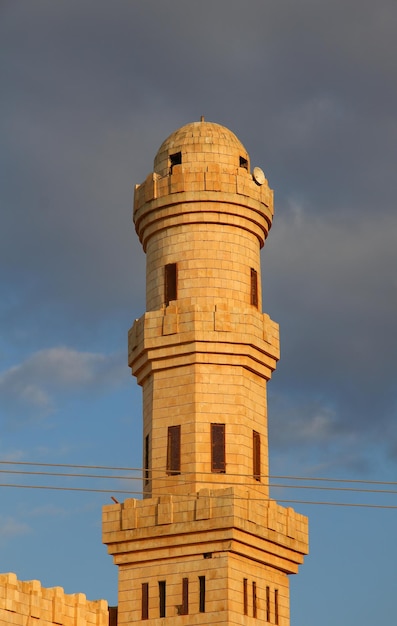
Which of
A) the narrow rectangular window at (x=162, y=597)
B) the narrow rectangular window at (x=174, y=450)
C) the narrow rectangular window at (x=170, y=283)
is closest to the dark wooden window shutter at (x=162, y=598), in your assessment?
the narrow rectangular window at (x=162, y=597)

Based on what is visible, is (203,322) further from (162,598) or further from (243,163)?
(162,598)

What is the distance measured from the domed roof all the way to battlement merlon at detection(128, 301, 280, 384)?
6.56 meters

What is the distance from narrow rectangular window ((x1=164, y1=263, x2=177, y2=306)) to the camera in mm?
60562

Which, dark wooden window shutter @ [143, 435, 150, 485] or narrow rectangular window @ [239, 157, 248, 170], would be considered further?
narrow rectangular window @ [239, 157, 248, 170]

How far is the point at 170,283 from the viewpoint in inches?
2392

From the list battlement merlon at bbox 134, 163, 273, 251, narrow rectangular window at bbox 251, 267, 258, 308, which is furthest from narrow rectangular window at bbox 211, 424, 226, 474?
battlement merlon at bbox 134, 163, 273, 251

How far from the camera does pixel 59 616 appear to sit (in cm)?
5666

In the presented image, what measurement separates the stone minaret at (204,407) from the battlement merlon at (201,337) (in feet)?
0.17

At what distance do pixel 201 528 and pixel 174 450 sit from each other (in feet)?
11.9

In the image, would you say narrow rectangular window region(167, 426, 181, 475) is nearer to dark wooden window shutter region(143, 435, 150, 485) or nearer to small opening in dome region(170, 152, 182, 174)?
dark wooden window shutter region(143, 435, 150, 485)

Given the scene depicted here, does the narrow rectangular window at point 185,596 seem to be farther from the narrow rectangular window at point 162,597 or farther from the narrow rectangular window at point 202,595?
the narrow rectangular window at point 162,597

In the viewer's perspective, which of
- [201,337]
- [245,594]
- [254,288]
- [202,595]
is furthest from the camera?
[254,288]

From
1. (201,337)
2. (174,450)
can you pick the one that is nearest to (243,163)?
Result: (201,337)

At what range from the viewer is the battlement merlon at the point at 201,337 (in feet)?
193
